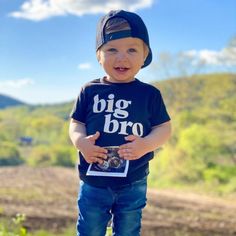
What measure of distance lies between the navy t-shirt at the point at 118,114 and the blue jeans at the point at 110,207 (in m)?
0.03

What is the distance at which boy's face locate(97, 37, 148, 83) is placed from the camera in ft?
5.41

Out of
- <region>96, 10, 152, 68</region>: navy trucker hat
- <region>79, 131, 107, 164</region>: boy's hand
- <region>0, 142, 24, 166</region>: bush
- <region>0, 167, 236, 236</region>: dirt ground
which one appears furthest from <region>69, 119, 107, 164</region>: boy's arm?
<region>0, 142, 24, 166</region>: bush

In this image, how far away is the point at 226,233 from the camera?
10.1 metres

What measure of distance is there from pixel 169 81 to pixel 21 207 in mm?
12916

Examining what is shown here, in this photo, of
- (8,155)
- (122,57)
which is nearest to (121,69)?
(122,57)

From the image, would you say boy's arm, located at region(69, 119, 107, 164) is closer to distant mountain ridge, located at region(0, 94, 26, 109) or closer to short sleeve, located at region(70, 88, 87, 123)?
short sleeve, located at region(70, 88, 87, 123)

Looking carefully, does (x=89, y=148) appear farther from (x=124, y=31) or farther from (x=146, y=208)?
(x=146, y=208)

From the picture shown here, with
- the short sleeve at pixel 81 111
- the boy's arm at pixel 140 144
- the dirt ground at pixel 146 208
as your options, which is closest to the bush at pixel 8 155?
the dirt ground at pixel 146 208

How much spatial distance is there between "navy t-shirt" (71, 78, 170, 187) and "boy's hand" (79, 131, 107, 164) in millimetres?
32

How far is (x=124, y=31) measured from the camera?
5.39 feet

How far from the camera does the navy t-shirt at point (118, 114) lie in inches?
63.4

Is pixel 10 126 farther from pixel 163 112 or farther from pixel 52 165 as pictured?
pixel 163 112

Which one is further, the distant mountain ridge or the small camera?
the distant mountain ridge

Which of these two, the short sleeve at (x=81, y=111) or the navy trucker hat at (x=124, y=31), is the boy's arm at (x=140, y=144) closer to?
the short sleeve at (x=81, y=111)
